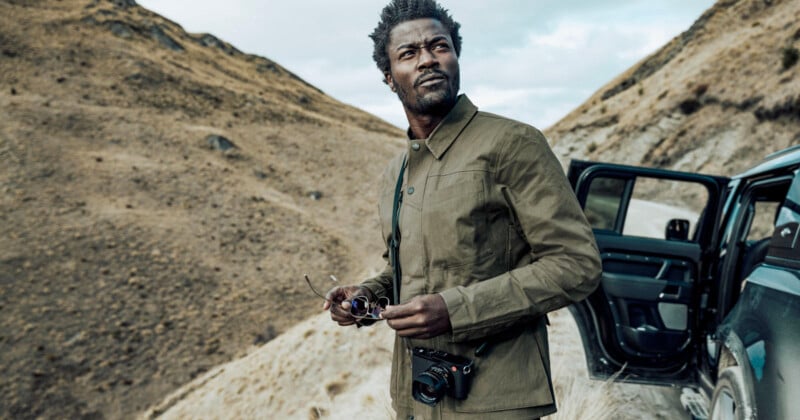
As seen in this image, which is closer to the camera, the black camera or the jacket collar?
the black camera

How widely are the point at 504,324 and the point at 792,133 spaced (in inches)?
703

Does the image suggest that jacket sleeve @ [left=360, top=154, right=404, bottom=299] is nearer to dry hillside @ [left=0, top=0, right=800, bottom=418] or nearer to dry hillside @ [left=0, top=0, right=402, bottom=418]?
dry hillside @ [left=0, top=0, right=800, bottom=418]

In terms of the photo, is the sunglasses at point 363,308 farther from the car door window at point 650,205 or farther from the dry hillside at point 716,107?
the dry hillside at point 716,107

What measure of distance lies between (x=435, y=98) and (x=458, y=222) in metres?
0.41

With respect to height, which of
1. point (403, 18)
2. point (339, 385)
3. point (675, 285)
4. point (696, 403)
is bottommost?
point (339, 385)

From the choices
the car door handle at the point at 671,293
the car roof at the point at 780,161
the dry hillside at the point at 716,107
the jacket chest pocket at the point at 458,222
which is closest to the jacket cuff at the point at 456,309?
the jacket chest pocket at the point at 458,222

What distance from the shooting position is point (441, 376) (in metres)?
1.39

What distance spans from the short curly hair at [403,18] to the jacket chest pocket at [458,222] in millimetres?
585

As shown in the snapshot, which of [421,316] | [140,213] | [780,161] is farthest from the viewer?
[140,213]

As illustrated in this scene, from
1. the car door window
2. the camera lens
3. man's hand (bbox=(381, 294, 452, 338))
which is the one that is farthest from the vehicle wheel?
the car door window

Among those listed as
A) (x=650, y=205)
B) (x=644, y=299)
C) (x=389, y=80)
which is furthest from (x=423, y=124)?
(x=650, y=205)

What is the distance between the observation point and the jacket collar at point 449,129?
1.50m

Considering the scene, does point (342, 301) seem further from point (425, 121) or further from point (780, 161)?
point (780, 161)

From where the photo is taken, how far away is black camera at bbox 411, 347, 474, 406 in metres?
1.38
